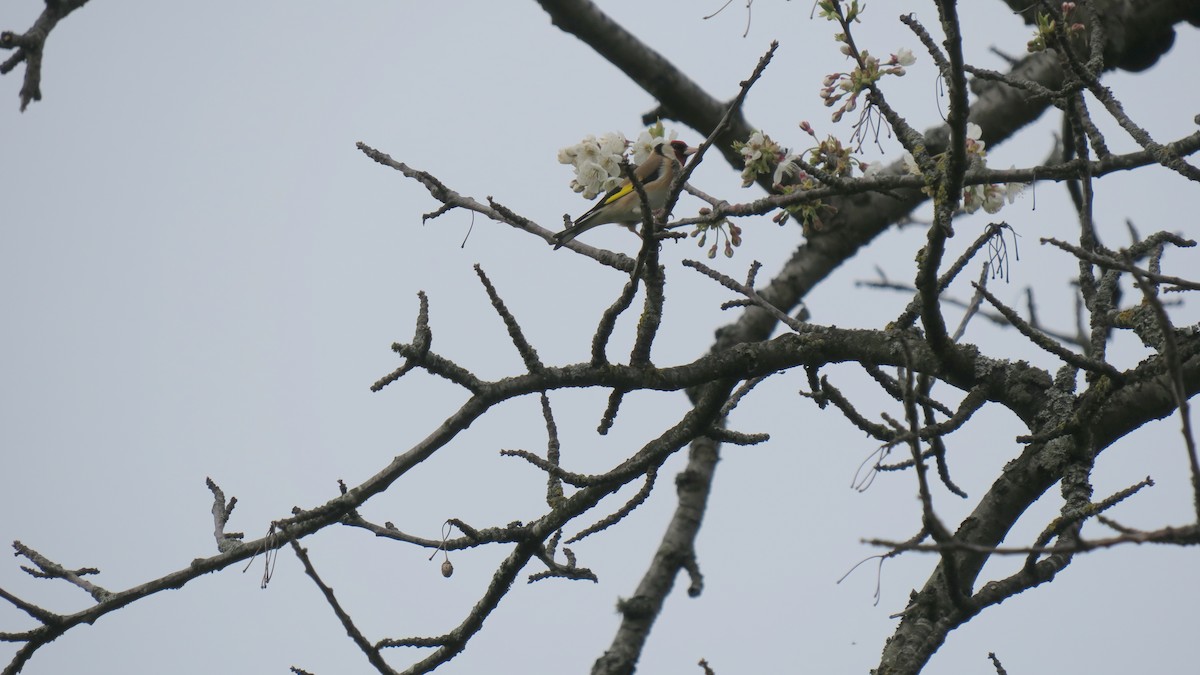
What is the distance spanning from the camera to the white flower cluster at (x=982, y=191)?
14.0ft

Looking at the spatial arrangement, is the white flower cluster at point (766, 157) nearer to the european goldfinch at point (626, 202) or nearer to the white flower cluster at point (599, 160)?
the white flower cluster at point (599, 160)

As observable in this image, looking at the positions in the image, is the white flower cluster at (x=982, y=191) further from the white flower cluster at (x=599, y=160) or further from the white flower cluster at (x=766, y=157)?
the white flower cluster at (x=599, y=160)

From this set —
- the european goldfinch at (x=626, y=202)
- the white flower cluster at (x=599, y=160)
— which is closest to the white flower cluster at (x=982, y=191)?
the white flower cluster at (x=599, y=160)

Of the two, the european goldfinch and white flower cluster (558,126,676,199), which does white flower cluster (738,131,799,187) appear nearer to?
white flower cluster (558,126,676,199)

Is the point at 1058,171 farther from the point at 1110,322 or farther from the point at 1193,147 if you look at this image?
the point at 1110,322

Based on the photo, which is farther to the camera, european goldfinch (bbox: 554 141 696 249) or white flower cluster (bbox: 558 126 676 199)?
european goldfinch (bbox: 554 141 696 249)

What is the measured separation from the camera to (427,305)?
368cm

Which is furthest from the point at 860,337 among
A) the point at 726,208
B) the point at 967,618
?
the point at 967,618

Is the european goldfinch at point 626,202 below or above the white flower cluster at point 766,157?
above

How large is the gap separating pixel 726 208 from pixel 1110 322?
1403 millimetres

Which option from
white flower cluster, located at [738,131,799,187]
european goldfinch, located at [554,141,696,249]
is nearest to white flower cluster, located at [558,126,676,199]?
white flower cluster, located at [738,131,799,187]

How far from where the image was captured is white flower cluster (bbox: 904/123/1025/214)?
4.27 metres

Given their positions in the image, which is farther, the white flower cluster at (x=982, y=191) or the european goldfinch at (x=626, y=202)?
the european goldfinch at (x=626, y=202)

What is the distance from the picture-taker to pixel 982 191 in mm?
4344
